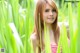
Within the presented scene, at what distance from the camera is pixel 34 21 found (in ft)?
2.79

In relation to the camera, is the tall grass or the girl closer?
the tall grass

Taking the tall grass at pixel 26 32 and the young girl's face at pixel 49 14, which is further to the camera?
the young girl's face at pixel 49 14

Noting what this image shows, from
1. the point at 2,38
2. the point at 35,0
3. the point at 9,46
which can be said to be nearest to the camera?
the point at 9,46

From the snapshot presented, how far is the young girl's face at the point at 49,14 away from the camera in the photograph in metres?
0.76

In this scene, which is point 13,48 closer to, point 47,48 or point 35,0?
point 47,48

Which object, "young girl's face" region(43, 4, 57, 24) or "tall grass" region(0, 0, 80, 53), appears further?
"young girl's face" region(43, 4, 57, 24)

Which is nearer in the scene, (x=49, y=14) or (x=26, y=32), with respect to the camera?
(x=26, y=32)

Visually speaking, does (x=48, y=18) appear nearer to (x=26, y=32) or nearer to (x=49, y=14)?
(x=49, y=14)

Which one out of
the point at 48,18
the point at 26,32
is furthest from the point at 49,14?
the point at 26,32

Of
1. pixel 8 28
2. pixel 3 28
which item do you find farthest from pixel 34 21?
pixel 8 28

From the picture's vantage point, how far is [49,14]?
77 centimetres

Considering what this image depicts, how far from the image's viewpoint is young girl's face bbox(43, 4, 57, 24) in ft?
2.50

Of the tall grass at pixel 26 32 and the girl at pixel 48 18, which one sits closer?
the tall grass at pixel 26 32

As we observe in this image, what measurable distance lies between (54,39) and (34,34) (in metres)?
0.07
